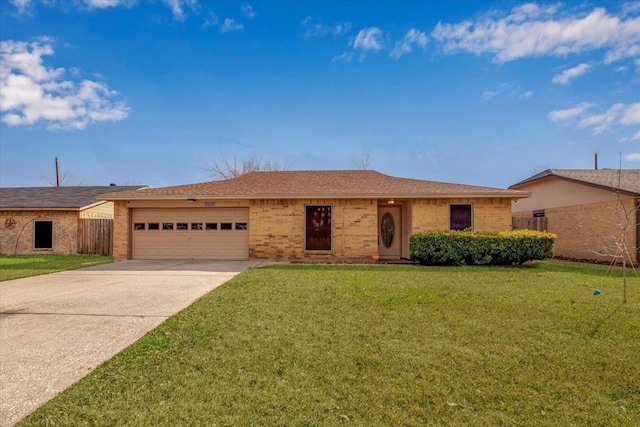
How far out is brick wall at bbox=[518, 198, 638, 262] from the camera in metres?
11.2

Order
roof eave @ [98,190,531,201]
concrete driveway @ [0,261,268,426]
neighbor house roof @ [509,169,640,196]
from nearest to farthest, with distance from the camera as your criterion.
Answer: concrete driveway @ [0,261,268,426] → roof eave @ [98,190,531,201] → neighbor house roof @ [509,169,640,196]

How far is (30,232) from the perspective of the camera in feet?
50.5

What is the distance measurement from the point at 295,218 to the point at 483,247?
21.5ft

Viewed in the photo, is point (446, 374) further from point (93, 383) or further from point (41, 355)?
point (41, 355)

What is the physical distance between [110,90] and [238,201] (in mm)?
10811

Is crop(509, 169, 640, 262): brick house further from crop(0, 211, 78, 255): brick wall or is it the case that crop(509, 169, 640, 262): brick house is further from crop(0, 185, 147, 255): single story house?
crop(0, 211, 78, 255): brick wall

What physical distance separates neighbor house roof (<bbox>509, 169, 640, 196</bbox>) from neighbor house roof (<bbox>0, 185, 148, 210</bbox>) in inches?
835

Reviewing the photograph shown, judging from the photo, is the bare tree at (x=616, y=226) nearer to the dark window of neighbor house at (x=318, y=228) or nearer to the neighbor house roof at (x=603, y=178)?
the neighbor house roof at (x=603, y=178)

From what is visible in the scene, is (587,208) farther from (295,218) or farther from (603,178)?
(295,218)

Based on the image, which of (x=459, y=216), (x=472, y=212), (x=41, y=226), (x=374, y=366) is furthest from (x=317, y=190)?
(x=41, y=226)

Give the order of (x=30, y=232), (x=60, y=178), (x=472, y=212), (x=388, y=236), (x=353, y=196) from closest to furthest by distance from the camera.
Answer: (x=353, y=196) < (x=472, y=212) < (x=388, y=236) < (x=30, y=232) < (x=60, y=178)

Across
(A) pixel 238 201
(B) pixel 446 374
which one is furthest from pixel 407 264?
(B) pixel 446 374

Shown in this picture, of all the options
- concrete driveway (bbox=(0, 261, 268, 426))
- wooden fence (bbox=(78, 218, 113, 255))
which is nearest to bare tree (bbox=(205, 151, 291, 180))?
wooden fence (bbox=(78, 218, 113, 255))

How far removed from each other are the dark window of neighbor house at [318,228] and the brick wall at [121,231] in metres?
7.15
